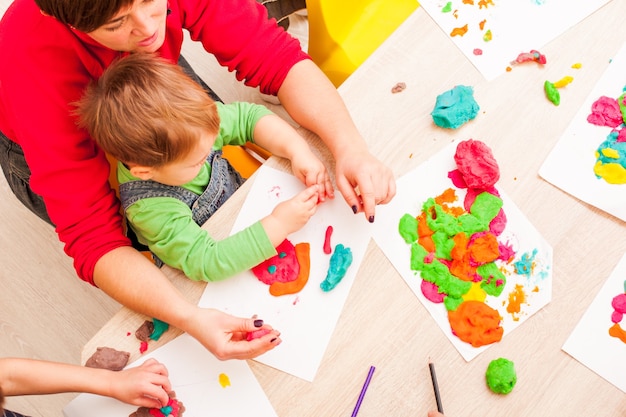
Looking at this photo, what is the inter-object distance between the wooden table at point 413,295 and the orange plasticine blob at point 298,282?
9cm

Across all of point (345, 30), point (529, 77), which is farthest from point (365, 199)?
point (345, 30)

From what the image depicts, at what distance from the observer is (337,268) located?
0.92m

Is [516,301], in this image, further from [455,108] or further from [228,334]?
[228,334]

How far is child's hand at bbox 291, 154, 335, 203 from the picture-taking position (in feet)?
3.17

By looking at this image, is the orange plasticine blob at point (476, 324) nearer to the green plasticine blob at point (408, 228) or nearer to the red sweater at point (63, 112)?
the green plasticine blob at point (408, 228)

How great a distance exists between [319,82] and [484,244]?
44 cm

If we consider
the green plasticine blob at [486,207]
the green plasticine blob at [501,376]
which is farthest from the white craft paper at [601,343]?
the green plasticine blob at [486,207]

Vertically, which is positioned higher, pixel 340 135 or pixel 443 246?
pixel 340 135

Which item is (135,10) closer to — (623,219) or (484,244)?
(484,244)

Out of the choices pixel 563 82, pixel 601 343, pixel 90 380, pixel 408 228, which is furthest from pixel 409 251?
pixel 90 380

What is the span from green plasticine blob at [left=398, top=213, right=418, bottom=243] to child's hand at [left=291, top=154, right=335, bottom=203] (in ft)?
0.44

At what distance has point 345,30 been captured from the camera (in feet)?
4.35

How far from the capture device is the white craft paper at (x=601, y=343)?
885mm

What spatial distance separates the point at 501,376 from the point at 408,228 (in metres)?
0.28
